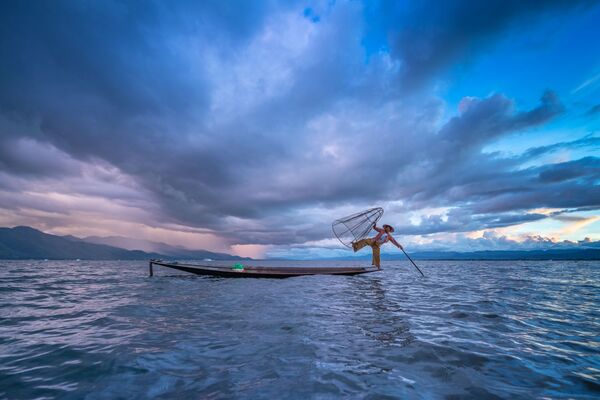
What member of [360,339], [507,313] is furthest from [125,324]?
[507,313]

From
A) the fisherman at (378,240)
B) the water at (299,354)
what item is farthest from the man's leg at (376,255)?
the water at (299,354)

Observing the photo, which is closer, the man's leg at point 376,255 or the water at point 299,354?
the water at point 299,354

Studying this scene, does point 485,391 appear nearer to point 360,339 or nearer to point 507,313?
point 360,339

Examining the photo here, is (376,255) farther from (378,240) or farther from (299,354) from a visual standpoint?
(299,354)

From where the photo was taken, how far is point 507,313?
492 inches

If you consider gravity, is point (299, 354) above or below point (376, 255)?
below

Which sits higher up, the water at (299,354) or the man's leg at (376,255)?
the man's leg at (376,255)

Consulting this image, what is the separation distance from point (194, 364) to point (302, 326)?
4.50 meters

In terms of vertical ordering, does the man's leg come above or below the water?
above

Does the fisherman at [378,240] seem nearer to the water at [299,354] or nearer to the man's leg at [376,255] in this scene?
the man's leg at [376,255]

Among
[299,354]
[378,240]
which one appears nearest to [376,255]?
[378,240]

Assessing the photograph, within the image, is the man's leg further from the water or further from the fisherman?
the water

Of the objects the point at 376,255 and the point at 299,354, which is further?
the point at 376,255

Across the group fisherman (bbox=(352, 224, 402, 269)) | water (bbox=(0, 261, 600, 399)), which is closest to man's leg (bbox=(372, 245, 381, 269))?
fisherman (bbox=(352, 224, 402, 269))
